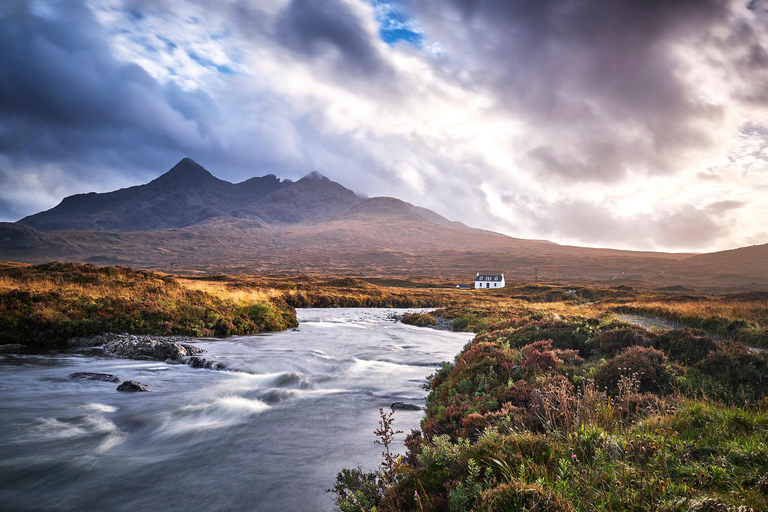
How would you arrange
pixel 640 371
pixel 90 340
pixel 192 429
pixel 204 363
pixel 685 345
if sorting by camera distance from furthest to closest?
pixel 90 340 → pixel 204 363 → pixel 685 345 → pixel 192 429 → pixel 640 371

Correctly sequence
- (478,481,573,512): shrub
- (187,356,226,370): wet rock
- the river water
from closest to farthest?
1. (478,481,573,512): shrub
2. the river water
3. (187,356,226,370): wet rock

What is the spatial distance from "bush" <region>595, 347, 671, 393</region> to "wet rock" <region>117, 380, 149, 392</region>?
44.8ft

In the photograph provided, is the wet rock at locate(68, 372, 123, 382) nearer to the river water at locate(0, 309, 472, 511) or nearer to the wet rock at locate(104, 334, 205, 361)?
the river water at locate(0, 309, 472, 511)

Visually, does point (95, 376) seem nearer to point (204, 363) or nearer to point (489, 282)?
point (204, 363)

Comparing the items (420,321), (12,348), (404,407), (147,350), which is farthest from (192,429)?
(420,321)

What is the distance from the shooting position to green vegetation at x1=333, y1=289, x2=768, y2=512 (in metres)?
3.66

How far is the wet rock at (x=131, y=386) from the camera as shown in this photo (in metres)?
12.6

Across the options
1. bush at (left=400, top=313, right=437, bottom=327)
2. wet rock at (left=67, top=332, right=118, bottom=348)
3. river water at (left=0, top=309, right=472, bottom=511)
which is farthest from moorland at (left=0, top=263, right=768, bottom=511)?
bush at (left=400, top=313, right=437, bottom=327)

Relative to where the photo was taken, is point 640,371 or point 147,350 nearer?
point 640,371

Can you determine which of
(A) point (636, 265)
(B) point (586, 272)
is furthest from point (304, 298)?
(A) point (636, 265)

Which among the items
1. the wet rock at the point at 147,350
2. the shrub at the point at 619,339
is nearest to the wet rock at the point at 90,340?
the wet rock at the point at 147,350

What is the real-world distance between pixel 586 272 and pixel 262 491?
200 m

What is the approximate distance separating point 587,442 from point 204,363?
605 inches

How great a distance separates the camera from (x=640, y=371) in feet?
28.0
